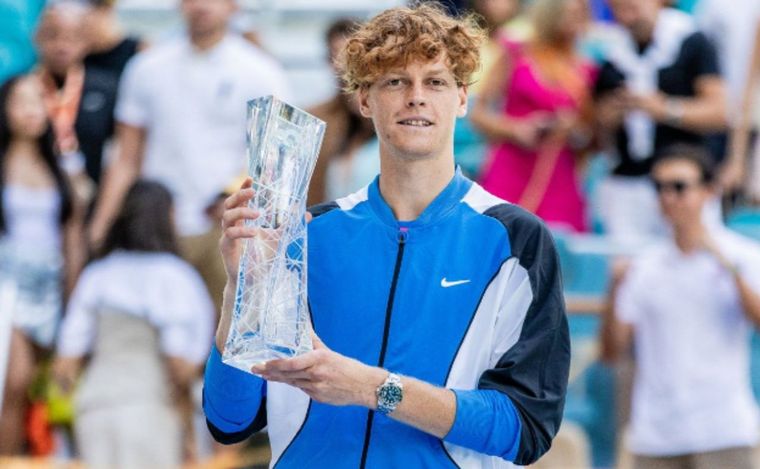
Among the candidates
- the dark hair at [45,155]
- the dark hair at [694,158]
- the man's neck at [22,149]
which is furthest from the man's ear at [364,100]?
the man's neck at [22,149]

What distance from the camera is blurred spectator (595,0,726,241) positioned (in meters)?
7.77

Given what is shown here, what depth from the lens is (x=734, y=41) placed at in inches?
323

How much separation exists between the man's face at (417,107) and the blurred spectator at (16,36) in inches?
207

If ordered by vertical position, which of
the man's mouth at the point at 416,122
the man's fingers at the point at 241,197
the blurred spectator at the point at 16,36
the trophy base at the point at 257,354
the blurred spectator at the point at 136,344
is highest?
the blurred spectator at the point at 16,36

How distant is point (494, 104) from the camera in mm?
8055

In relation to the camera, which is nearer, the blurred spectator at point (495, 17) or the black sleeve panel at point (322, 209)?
the black sleeve panel at point (322, 209)

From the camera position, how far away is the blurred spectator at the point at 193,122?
24.5ft

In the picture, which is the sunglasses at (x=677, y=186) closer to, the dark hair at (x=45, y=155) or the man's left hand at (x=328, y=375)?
the dark hair at (x=45, y=155)

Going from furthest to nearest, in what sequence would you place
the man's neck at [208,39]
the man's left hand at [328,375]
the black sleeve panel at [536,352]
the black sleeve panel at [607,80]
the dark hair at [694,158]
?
the black sleeve panel at [607,80], the man's neck at [208,39], the dark hair at [694,158], the black sleeve panel at [536,352], the man's left hand at [328,375]

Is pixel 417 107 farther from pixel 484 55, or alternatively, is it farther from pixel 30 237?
pixel 484 55

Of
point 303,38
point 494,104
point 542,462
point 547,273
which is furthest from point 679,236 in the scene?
point 303,38

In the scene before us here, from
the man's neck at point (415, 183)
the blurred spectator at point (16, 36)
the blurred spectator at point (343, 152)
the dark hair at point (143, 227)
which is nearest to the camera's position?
the man's neck at point (415, 183)

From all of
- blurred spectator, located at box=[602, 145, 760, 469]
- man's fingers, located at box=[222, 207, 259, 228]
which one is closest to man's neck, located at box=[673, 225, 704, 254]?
blurred spectator, located at box=[602, 145, 760, 469]

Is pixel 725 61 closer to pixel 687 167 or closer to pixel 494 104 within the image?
pixel 494 104
